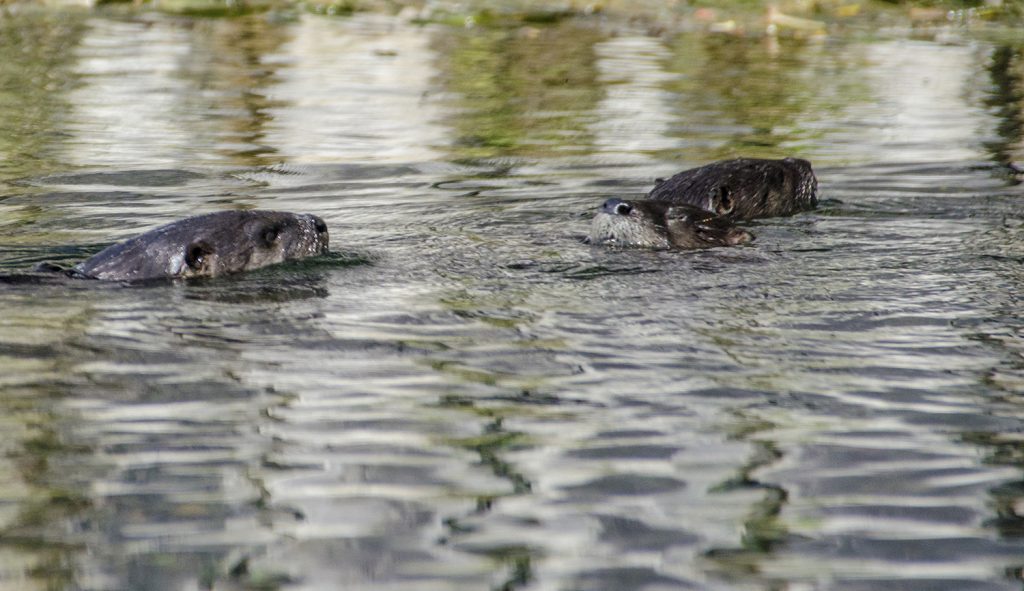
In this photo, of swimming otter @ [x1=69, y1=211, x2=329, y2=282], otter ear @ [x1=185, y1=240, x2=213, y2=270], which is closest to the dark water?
swimming otter @ [x1=69, y1=211, x2=329, y2=282]

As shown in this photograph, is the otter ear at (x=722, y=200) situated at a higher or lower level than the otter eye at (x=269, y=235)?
lower

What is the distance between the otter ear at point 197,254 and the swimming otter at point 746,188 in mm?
2979

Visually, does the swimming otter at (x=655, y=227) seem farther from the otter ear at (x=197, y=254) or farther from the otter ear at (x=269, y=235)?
the otter ear at (x=197, y=254)

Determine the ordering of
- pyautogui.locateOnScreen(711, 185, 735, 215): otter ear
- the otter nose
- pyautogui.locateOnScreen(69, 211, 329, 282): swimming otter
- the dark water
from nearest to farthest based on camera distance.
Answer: the dark water
pyautogui.locateOnScreen(69, 211, 329, 282): swimming otter
the otter nose
pyautogui.locateOnScreen(711, 185, 735, 215): otter ear

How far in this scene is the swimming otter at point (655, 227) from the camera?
325 inches

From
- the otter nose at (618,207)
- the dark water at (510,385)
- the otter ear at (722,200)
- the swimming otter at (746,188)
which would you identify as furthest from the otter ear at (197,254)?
the otter ear at (722,200)

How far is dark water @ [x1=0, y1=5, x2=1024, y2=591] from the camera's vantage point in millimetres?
4109

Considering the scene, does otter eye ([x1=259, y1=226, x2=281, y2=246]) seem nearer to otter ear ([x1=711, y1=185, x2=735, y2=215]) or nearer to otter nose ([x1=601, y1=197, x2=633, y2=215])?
otter nose ([x1=601, y1=197, x2=633, y2=215])

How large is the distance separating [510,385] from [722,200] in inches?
162

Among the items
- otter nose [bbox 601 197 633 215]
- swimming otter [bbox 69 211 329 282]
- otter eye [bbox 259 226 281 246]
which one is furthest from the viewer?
otter nose [bbox 601 197 633 215]

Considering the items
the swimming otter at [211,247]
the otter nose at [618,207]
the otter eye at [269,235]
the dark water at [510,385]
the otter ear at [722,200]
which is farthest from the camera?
the otter ear at [722,200]

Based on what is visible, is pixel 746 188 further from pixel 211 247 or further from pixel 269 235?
pixel 211 247

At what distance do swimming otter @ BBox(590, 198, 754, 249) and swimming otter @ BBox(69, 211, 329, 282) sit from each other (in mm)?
1574

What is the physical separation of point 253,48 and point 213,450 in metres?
17.8
